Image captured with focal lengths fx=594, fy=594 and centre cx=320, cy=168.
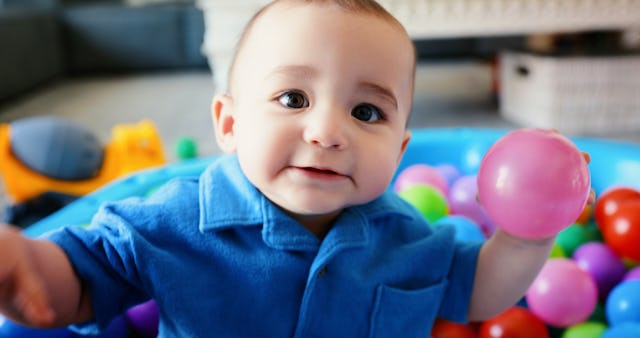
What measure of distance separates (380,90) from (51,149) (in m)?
0.98

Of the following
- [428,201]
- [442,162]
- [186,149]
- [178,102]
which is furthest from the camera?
[178,102]

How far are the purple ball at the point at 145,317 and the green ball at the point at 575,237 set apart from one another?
63 cm

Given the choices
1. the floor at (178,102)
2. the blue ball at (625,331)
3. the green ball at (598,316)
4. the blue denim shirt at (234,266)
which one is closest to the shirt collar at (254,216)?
the blue denim shirt at (234,266)

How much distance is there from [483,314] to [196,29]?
9.35ft

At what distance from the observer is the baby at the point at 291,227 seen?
49 centimetres

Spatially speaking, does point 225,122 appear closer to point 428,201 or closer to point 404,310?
point 404,310

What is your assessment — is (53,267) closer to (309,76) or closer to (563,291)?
(309,76)

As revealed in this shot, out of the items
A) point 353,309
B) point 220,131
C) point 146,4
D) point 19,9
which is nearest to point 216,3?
point 220,131

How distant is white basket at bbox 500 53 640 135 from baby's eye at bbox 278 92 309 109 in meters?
1.37

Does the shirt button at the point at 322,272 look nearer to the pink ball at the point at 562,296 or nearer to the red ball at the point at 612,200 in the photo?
the pink ball at the point at 562,296

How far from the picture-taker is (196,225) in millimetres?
540

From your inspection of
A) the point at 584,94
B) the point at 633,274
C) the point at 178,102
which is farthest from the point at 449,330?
the point at 178,102

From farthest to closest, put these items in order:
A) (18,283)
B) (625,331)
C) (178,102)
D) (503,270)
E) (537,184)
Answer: (178,102), (625,331), (503,270), (537,184), (18,283)

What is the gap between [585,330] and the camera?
794 mm
